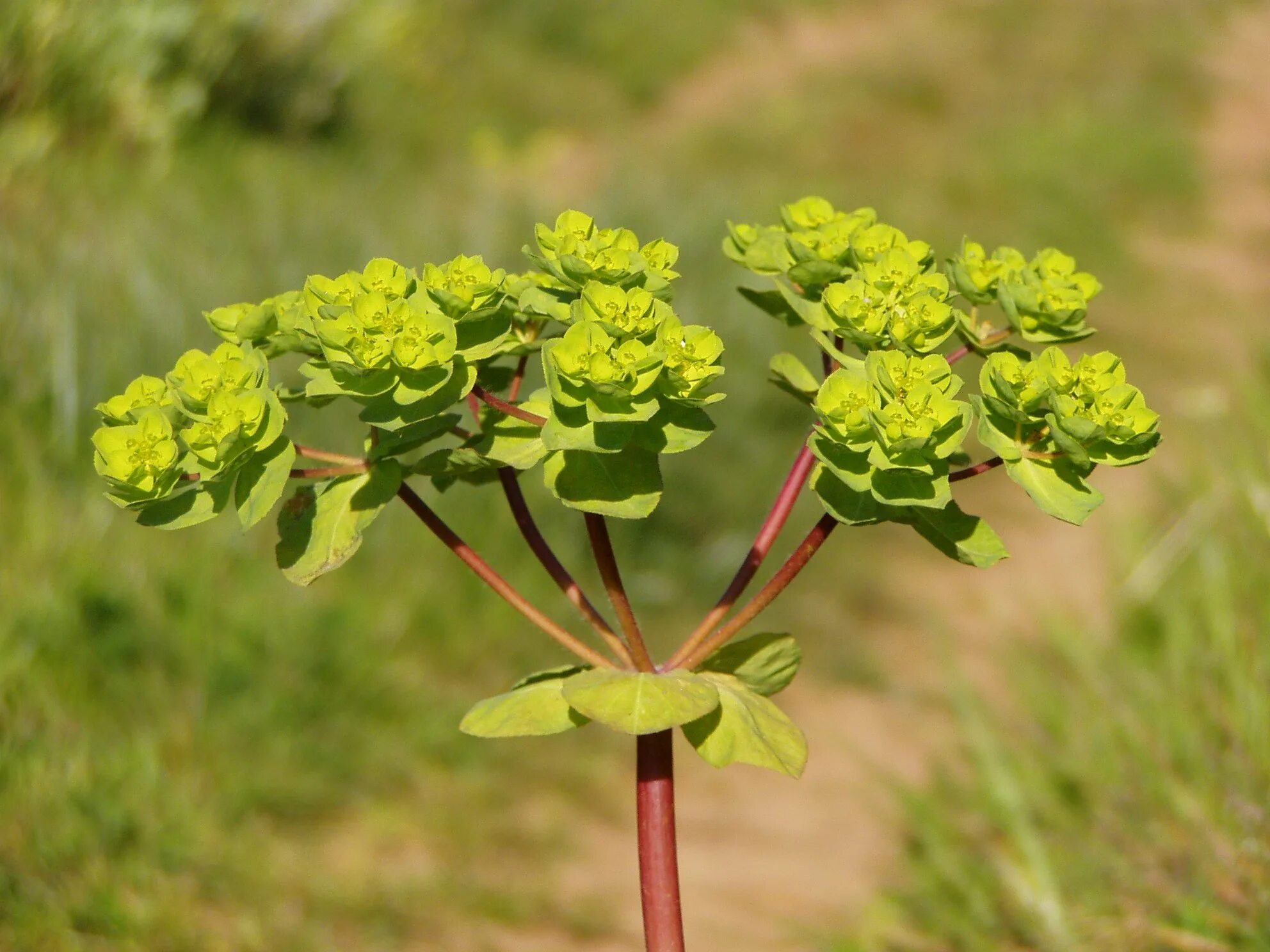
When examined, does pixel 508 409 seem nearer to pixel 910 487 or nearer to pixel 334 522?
pixel 334 522

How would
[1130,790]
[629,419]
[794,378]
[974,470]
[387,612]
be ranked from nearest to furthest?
1. [629,419]
2. [974,470]
3. [794,378]
4. [1130,790]
5. [387,612]

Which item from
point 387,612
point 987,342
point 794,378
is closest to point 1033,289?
point 987,342

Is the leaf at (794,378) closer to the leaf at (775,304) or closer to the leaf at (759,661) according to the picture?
the leaf at (775,304)

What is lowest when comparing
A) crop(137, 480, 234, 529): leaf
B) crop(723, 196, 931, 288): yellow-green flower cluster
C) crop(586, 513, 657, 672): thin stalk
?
crop(586, 513, 657, 672): thin stalk

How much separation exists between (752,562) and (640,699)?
5.5 inches

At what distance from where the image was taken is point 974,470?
801mm

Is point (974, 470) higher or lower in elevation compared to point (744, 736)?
higher

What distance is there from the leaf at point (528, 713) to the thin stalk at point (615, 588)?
0.17 feet

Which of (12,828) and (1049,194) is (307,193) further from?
(1049,194)

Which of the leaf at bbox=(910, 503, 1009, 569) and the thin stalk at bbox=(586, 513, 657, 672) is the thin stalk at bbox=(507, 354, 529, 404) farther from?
the leaf at bbox=(910, 503, 1009, 569)

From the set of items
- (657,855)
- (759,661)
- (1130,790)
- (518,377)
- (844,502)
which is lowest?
(1130,790)

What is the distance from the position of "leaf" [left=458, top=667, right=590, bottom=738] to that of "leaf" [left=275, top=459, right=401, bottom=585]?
137 millimetres

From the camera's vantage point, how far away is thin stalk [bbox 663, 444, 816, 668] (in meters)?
0.84

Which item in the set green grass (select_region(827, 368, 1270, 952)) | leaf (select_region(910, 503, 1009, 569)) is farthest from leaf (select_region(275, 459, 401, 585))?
green grass (select_region(827, 368, 1270, 952))
